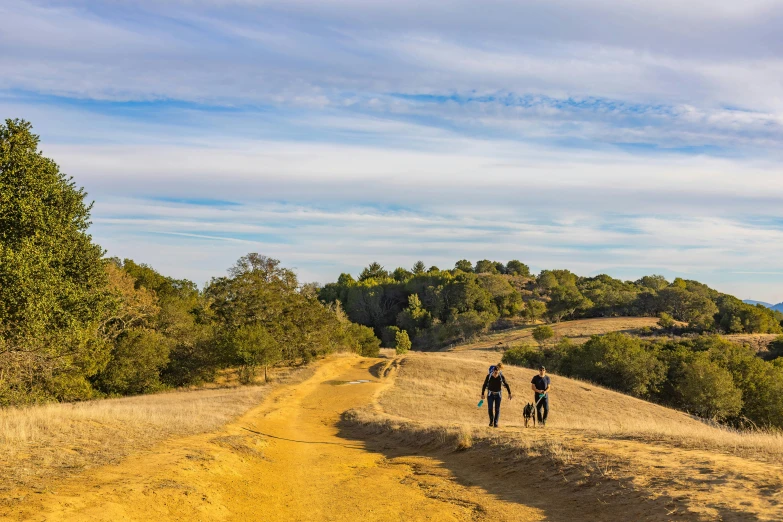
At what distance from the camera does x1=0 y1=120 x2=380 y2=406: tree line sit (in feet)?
53.6

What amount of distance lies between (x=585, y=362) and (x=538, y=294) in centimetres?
7401

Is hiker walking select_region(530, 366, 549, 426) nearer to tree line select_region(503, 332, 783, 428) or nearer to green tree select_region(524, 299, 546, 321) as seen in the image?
tree line select_region(503, 332, 783, 428)

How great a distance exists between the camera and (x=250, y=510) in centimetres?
885

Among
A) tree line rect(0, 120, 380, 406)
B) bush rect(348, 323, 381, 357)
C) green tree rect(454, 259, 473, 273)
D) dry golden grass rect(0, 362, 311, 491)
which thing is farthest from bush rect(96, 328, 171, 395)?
green tree rect(454, 259, 473, 273)

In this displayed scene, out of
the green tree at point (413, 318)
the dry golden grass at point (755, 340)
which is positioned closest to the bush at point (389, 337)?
the green tree at point (413, 318)

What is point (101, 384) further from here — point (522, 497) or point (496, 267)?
point (496, 267)

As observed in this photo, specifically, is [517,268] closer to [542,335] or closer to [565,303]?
[565,303]

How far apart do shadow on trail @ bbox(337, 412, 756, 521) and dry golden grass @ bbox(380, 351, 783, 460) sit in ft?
8.67

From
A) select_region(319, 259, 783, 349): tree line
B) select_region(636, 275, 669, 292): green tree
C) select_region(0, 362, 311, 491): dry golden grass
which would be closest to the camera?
select_region(0, 362, 311, 491): dry golden grass

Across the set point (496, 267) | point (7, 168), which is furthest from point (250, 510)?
point (496, 267)

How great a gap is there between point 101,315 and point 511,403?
22187mm

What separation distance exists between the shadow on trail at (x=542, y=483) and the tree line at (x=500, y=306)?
74280 millimetres

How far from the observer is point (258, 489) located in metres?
10.2

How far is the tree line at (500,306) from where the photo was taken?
8212 cm
